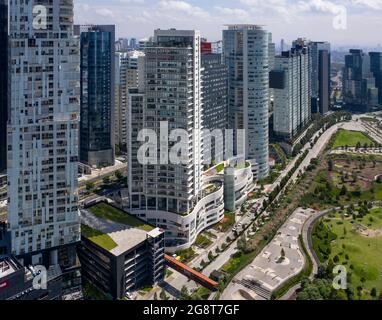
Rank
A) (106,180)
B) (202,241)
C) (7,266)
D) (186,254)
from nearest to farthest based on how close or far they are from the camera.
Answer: (7,266) → (186,254) → (202,241) → (106,180)

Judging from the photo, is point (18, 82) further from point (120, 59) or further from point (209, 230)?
point (120, 59)

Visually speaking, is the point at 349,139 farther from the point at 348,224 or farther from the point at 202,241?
the point at 202,241

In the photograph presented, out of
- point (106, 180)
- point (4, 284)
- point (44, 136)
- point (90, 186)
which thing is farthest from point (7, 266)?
point (106, 180)

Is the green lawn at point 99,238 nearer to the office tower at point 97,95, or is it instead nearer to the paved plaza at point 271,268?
the paved plaza at point 271,268

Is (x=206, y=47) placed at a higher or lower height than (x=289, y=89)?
higher

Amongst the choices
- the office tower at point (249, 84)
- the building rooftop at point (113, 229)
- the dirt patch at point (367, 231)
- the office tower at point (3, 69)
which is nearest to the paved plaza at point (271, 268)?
the dirt patch at point (367, 231)

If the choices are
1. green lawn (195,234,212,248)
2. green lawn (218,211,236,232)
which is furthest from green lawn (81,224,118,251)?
green lawn (218,211,236,232)
